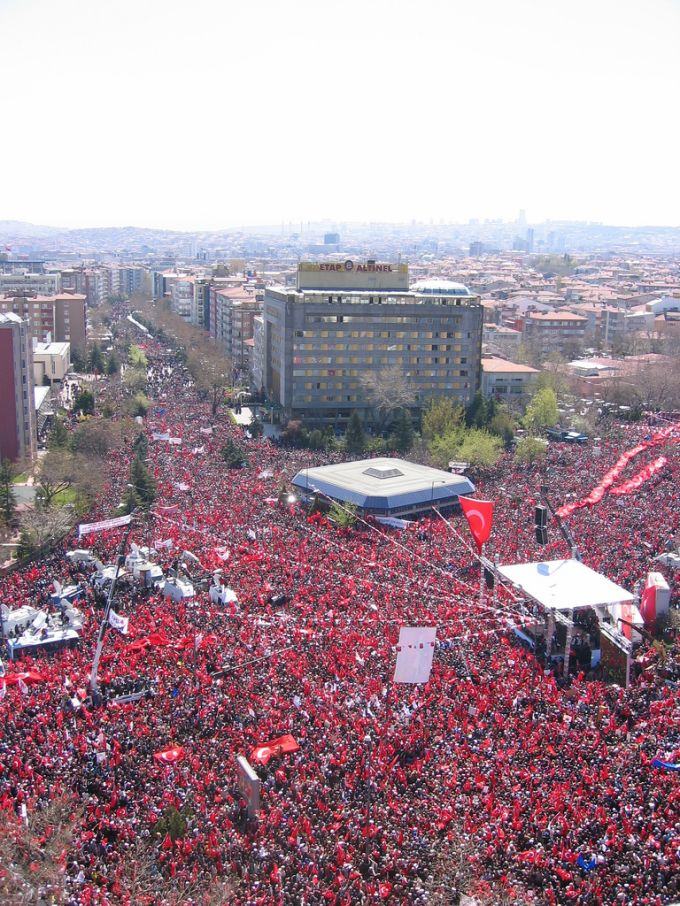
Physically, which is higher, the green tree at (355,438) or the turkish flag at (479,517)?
the turkish flag at (479,517)

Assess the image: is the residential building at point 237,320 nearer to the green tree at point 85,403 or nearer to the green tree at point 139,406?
the green tree at point 139,406

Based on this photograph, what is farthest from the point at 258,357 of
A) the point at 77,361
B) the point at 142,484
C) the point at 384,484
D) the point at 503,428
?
the point at 142,484

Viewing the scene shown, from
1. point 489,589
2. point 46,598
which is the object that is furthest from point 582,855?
point 46,598

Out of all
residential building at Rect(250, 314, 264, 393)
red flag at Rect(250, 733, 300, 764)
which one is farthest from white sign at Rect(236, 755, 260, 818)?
residential building at Rect(250, 314, 264, 393)

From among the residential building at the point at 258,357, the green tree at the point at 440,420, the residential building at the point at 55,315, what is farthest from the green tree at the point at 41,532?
the residential building at the point at 55,315

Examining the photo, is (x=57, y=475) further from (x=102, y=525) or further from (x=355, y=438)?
(x=355, y=438)
